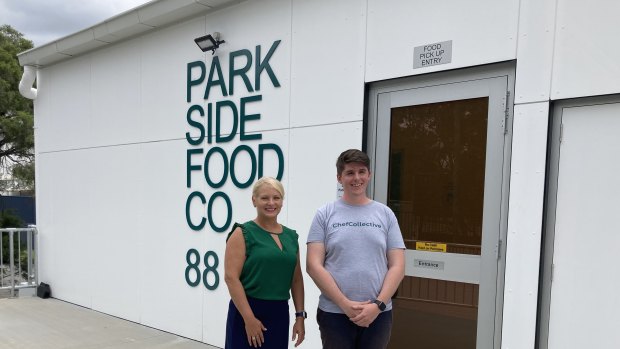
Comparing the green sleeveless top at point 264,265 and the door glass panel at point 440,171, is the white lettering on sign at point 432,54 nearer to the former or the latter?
the door glass panel at point 440,171

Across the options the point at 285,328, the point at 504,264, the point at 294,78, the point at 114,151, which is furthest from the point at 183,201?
the point at 504,264

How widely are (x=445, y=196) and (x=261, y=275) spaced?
149 cm

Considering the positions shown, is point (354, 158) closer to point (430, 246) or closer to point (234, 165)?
point (430, 246)

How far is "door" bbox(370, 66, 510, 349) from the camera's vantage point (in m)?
2.90

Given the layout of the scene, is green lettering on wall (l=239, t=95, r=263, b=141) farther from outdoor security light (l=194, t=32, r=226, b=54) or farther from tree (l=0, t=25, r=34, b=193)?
tree (l=0, t=25, r=34, b=193)

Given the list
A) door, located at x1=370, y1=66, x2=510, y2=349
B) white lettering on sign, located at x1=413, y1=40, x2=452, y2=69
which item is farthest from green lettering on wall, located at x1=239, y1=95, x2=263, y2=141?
white lettering on sign, located at x1=413, y1=40, x2=452, y2=69

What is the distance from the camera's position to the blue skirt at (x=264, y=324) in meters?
2.25

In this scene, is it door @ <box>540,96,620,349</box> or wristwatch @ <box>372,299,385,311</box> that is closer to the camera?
wristwatch @ <box>372,299,385,311</box>

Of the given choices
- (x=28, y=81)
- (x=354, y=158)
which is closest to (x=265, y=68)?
(x=354, y=158)

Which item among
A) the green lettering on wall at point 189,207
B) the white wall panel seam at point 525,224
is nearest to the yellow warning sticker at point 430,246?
the white wall panel seam at point 525,224

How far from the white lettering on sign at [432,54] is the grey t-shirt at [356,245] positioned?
131cm

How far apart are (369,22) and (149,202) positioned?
126 inches

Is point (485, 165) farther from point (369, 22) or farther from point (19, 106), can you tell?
point (19, 106)

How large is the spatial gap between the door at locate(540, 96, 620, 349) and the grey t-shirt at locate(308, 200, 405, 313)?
105cm
